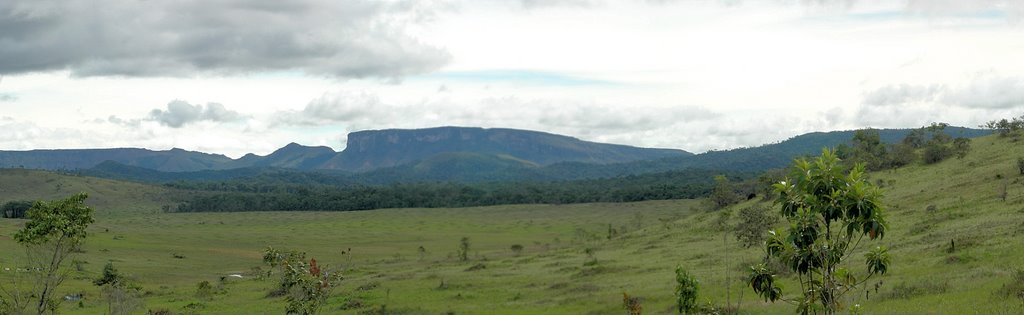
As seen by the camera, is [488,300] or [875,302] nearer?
[875,302]

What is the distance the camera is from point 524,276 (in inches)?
2158

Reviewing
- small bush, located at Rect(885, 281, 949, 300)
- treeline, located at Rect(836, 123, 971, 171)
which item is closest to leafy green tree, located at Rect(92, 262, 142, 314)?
small bush, located at Rect(885, 281, 949, 300)

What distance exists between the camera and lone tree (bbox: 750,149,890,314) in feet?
33.2

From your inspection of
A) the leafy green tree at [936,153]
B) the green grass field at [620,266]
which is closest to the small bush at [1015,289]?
the green grass field at [620,266]

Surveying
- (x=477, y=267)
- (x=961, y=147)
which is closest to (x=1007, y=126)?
(x=961, y=147)

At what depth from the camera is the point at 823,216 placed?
10.7 metres

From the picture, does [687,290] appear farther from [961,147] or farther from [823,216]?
[961,147]

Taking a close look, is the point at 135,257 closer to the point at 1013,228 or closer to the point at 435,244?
the point at 435,244

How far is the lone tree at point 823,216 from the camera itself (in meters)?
10.1

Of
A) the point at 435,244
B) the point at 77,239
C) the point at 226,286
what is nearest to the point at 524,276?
the point at 226,286

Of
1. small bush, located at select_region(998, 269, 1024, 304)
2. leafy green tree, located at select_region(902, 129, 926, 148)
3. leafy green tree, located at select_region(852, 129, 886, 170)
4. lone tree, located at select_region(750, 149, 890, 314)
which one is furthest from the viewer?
leafy green tree, located at select_region(902, 129, 926, 148)

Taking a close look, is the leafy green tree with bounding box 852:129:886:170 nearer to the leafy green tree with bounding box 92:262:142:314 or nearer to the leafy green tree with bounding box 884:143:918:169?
the leafy green tree with bounding box 884:143:918:169

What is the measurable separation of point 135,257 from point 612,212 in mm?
100925

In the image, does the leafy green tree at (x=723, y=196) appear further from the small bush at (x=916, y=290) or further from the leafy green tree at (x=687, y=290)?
the leafy green tree at (x=687, y=290)
